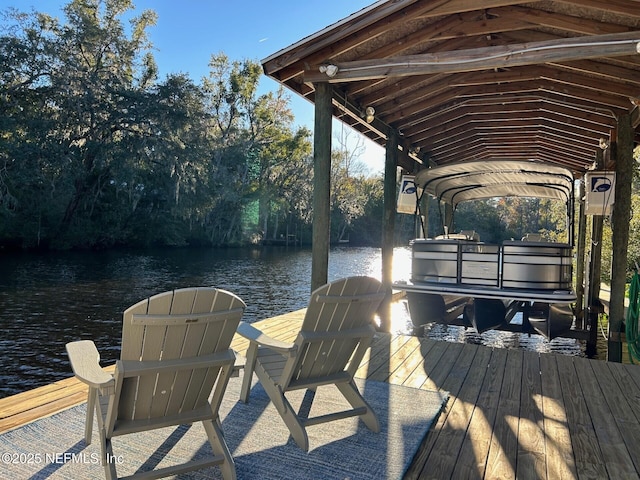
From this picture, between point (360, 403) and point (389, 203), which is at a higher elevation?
point (389, 203)

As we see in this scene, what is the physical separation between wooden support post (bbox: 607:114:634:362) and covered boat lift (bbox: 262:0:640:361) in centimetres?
1

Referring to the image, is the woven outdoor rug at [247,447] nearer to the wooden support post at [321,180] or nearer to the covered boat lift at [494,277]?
the wooden support post at [321,180]

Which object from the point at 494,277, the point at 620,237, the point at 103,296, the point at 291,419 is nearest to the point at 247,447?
the point at 291,419

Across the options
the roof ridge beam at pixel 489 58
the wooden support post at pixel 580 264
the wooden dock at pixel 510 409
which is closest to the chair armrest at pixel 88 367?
the wooden dock at pixel 510 409

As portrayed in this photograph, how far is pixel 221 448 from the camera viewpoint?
85.1 inches

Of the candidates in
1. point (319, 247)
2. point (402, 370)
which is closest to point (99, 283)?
point (319, 247)

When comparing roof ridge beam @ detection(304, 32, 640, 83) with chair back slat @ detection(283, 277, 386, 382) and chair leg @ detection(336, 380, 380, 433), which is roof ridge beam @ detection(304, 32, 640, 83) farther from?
chair leg @ detection(336, 380, 380, 433)

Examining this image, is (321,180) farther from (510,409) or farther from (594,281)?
(594,281)

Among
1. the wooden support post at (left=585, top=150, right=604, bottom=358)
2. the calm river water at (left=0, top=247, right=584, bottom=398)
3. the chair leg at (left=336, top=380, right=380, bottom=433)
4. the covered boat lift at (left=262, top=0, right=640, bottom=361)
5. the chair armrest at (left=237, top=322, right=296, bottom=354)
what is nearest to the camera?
the chair armrest at (left=237, top=322, right=296, bottom=354)

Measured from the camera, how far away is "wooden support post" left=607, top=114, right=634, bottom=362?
5375 mm

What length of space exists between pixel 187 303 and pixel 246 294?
12309 mm

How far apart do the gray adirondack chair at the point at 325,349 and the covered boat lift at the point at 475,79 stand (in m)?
2.17

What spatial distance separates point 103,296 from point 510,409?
460 inches

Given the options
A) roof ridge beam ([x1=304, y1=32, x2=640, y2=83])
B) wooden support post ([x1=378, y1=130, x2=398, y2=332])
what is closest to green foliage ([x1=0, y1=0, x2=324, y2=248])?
wooden support post ([x1=378, y1=130, x2=398, y2=332])
